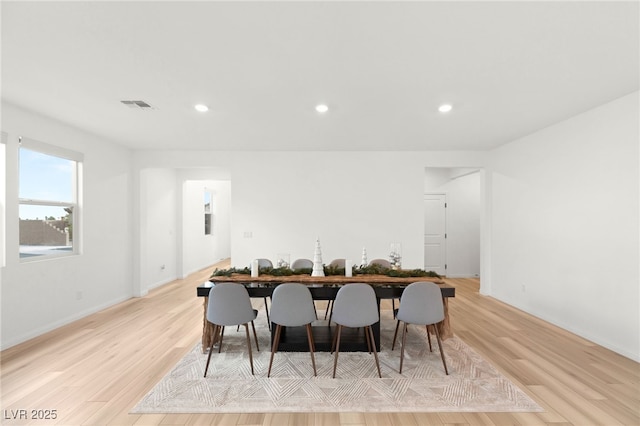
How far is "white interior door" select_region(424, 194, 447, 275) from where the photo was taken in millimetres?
7512

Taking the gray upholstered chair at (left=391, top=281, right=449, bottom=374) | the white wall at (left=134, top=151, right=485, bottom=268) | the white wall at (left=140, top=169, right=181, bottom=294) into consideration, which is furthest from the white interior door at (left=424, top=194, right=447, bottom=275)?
the white wall at (left=140, top=169, right=181, bottom=294)

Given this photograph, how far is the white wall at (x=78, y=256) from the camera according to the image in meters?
3.44

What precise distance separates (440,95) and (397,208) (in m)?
2.88

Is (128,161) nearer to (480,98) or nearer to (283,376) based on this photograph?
(283,376)

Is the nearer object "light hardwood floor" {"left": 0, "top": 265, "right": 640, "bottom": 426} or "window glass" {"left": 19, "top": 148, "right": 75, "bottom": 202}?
"light hardwood floor" {"left": 0, "top": 265, "right": 640, "bottom": 426}

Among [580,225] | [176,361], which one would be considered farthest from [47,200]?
[580,225]

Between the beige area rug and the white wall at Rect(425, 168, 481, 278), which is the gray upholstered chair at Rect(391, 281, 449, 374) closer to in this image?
the beige area rug

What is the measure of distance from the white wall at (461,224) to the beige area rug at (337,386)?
448 cm

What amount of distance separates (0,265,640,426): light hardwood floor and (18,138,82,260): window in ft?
3.67

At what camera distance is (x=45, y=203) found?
12.9ft

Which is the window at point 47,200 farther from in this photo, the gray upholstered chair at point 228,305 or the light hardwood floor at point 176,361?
the gray upholstered chair at point 228,305

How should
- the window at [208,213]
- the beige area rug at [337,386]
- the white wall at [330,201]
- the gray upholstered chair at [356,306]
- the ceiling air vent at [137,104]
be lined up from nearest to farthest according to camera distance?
the beige area rug at [337,386], the gray upholstered chair at [356,306], the ceiling air vent at [137,104], the white wall at [330,201], the window at [208,213]

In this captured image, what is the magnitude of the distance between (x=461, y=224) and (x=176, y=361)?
22.1ft

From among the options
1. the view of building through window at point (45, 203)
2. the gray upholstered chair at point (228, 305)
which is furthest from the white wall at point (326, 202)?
the gray upholstered chair at point (228, 305)
